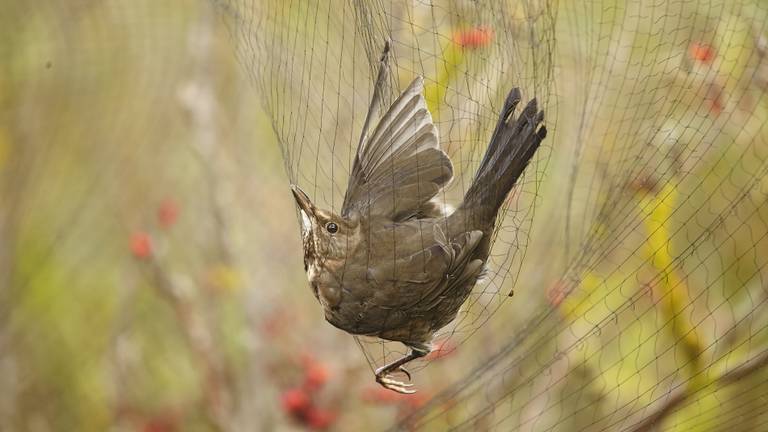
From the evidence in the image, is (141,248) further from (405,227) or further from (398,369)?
(405,227)

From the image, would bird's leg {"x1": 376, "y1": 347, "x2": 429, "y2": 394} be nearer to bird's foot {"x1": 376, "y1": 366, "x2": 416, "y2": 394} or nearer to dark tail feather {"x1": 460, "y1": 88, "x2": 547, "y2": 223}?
bird's foot {"x1": 376, "y1": 366, "x2": 416, "y2": 394}

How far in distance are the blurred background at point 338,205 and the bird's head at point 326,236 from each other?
0.13 meters

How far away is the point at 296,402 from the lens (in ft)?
12.6

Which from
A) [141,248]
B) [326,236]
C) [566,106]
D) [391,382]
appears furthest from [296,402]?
[326,236]

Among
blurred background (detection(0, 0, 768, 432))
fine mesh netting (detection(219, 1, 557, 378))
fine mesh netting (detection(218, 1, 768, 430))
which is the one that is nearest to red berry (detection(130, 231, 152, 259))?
blurred background (detection(0, 0, 768, 432))

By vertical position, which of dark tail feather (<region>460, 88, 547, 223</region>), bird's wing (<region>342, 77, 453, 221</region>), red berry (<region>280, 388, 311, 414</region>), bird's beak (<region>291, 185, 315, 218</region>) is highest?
dark tail feather (<region>460, 88, 547, 223</region>)

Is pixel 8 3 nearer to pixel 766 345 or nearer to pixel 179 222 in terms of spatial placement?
pixel 179 222

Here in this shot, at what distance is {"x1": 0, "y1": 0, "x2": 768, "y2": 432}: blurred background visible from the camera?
207 centimetres

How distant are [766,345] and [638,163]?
62cm

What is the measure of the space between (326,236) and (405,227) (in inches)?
6.0

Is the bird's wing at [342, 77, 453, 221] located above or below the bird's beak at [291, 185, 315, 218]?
above

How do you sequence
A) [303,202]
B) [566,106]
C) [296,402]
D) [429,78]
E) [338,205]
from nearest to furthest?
[303,202] → [429,78] → [338,205] → [566,106] → [296,402]

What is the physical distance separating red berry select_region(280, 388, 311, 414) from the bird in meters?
1.99

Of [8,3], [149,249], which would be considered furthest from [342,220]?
[8,3]
